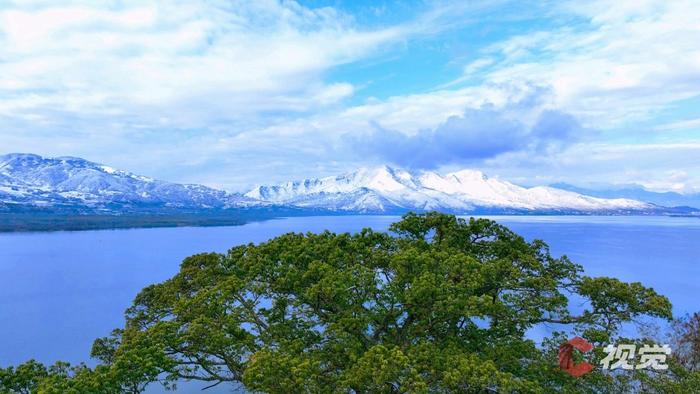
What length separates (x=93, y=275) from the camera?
277ft

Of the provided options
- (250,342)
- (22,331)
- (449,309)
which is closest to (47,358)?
(22,331)

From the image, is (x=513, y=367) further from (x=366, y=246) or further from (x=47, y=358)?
(x=47, y=358)

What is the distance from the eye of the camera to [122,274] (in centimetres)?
8512

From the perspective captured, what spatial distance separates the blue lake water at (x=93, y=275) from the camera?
4869 cm

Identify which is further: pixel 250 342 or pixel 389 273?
pixel 389 273

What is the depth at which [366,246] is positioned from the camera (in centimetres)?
1875

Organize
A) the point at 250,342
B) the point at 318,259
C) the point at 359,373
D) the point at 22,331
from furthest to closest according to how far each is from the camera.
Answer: the point at 22,331 → the point at 318,259 → the point at 250,342 → the point at 359,373

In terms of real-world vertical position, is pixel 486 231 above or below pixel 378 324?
above

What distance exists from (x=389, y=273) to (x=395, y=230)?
3473 mm

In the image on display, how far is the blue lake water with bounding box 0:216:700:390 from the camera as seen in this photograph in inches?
1917

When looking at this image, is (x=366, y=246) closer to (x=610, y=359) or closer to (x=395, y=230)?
(x=395, y=230)

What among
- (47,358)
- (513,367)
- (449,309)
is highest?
(449,309)

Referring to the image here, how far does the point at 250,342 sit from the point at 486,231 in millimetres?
11157

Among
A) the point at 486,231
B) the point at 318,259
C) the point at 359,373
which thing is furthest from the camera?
the point at 486,231
